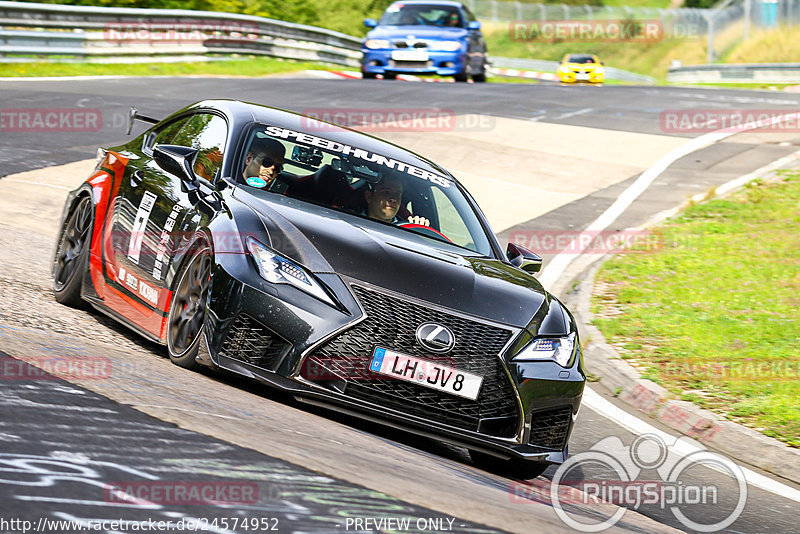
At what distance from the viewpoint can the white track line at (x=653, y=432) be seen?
6430 millimetres

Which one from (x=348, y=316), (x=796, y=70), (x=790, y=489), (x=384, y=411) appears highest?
(x=348, y=316)

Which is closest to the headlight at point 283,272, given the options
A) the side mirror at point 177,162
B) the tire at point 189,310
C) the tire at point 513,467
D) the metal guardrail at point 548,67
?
the tire at point 189,310

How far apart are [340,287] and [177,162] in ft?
5.21

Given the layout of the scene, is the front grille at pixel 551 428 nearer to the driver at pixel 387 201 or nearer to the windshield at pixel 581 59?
the driver at pixel 387 201

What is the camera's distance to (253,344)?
545 centimetres

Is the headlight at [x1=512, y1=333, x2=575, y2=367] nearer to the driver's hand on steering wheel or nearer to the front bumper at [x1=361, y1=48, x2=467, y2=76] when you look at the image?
the driver's hand on steering wheel

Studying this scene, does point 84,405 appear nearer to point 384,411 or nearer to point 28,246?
point 384,411

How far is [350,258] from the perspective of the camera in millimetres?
5594

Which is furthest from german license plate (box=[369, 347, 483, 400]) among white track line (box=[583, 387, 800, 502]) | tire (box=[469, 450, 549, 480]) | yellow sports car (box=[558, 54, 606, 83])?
yellow sports car (box=[558, 54, 606, 83])

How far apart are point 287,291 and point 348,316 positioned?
323mm

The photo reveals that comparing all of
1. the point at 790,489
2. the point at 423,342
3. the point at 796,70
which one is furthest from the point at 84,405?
the point at 796,70

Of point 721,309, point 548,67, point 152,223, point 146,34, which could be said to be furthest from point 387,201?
point 548,67

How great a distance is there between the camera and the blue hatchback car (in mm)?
25922

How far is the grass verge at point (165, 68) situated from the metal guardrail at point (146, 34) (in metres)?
0.28
